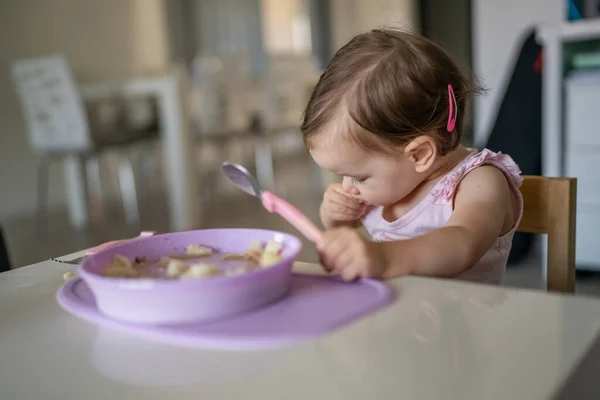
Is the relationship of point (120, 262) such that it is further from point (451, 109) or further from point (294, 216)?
point (451, 109)

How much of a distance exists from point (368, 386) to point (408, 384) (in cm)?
2

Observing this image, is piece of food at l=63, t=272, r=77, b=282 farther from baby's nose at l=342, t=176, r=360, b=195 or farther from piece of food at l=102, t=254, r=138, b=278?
baby's nose at l=342, t=176, r=360, b=195

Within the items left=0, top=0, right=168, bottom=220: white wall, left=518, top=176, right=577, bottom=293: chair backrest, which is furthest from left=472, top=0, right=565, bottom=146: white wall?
left=518, top=176, right=577, bottom=293: chair backrest

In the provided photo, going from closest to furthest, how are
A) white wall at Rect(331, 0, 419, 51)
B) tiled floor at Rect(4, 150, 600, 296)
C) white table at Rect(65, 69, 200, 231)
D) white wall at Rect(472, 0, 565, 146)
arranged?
tiled floor at Rect(4, 150, 600, 296)
white wall at Rect(472, 0, 565, 146)
white table at Rect(65, 69, 200, 231)
white wall at Rect(331, 0, 419, 51)

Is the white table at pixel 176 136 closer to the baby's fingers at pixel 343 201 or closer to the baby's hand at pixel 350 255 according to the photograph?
the baby's fingers at pixel 343 201

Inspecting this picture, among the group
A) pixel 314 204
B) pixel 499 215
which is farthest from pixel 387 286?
pixel 314 204

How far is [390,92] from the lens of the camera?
2.17ft

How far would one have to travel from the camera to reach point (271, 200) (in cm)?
61

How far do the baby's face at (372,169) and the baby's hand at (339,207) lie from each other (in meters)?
0.06

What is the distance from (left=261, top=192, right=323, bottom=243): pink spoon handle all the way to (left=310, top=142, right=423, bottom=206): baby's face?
0.10m

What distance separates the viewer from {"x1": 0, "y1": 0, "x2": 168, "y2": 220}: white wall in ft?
11.4

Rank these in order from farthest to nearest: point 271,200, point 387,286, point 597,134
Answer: point 597,134, point 271,200, point 387,286

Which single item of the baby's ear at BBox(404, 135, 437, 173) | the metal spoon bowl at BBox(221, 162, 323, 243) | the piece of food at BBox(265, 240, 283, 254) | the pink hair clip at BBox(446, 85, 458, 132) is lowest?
the piece of food at BBox(265, 240, 283, 254)

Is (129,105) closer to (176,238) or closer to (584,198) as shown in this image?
(584,198)
